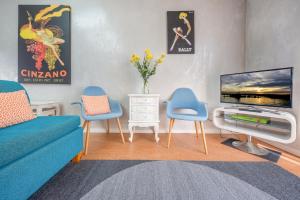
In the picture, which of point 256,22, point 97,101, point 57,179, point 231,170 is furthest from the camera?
point 256,22

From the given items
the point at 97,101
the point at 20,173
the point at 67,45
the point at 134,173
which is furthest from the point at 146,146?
the point at 67,45

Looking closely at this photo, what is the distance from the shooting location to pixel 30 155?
0.84 meters

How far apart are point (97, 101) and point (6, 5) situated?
2.45 meters

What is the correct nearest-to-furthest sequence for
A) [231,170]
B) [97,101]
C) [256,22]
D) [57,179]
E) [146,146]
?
1. [57,179]
2. [231,170]
3. [146,146]
4. [97,101]
5. [256,22]

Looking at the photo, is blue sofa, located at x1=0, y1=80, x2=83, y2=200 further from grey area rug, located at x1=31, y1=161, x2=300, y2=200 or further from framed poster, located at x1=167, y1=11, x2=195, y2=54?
framed poster, located at x1=167, y1=11, x2=195, y2=54

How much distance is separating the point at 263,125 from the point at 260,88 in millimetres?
470

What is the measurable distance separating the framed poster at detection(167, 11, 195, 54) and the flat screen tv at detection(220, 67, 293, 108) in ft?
2.87

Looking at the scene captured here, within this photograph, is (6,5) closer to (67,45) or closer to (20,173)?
(67,45)

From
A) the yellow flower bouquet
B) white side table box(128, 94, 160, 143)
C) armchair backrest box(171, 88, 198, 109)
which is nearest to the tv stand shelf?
armchair backrest box(171, 88, 198, 109)

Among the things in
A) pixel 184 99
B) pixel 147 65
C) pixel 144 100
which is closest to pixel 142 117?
pixel 144 100

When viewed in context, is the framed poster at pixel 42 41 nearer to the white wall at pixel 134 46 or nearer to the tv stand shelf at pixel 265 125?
the white wall at pixel 134 46

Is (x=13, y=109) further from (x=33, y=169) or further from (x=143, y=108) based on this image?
(x=143, y=108)

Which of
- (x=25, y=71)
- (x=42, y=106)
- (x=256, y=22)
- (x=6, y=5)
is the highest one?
(x=6, y=5)

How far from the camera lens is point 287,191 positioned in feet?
3.17
